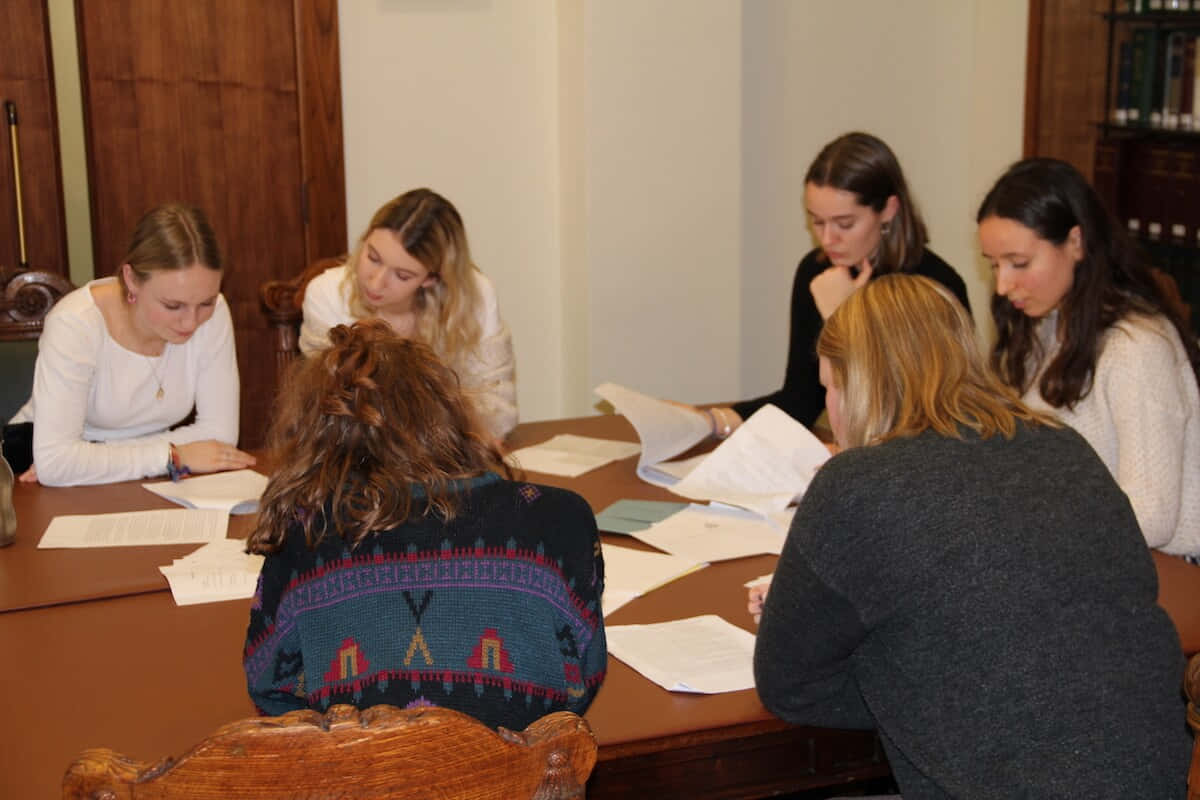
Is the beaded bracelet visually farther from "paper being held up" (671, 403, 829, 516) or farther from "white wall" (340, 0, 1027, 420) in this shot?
"white wall" (340, 0, 1027, 420)

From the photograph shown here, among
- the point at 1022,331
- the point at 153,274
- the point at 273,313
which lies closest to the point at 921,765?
the point at 1022,331

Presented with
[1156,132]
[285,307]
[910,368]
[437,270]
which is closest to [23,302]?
[285,307]

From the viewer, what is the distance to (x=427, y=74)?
13.6 ft

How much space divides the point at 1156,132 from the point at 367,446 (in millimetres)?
3260

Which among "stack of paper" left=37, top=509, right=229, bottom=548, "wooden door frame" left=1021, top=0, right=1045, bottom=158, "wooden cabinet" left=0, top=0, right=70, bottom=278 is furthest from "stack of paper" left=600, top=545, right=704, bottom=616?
"wooden door frame" left=1021, top=0, right=1045, bottom=158

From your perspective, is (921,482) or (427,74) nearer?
(921,482)

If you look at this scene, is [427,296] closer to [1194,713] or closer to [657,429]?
[657,429]

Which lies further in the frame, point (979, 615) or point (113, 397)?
point (113, 397)

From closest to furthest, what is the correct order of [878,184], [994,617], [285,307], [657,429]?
A: [994,617] < [657,429] < [878,184] < [285,307]

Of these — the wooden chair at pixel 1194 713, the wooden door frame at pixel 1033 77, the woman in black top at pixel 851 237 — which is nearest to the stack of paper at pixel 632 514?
the woman in black top at pixel 851 237

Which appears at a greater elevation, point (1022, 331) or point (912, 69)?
point (912, 69)

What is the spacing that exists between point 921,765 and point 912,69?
3.46 m

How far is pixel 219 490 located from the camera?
2.59m

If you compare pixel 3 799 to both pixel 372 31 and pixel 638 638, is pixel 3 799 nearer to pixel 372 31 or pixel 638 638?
pixel 638 638
